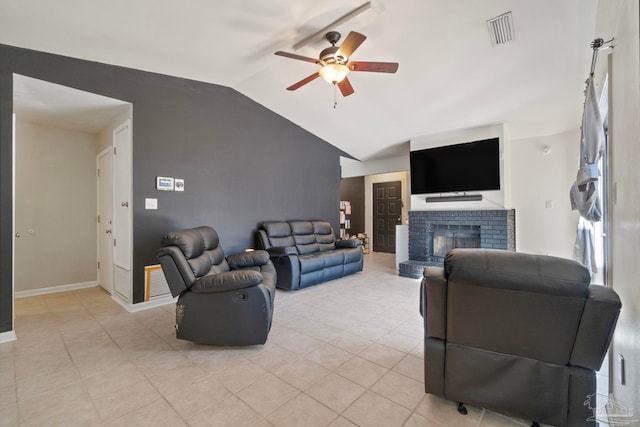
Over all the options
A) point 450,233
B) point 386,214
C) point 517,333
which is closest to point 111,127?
point 517,333

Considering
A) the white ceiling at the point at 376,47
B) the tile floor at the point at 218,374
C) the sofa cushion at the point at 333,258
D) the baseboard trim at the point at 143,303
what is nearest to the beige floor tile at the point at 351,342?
the tile floor at the point at 218,374

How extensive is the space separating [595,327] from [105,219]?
5.42m

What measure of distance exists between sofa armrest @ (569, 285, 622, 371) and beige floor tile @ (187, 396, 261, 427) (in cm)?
170

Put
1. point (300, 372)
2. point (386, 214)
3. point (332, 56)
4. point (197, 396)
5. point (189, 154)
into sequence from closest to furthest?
point (197, 396)
point (300, 372)
point (332, 56)
point (189, 154)
point (386, 214)

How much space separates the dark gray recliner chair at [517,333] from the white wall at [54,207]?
5154mm

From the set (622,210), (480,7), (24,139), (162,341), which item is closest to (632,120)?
(622,210)

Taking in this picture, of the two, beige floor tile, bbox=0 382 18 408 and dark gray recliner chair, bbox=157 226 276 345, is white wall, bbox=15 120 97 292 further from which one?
dark gray recliner chair, bbox=157 226 276 345

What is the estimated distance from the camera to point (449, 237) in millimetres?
5270

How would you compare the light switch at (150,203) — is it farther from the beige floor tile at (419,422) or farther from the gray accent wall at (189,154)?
the beige floor tile at (419,422)

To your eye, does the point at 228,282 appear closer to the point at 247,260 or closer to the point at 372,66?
the point at 247,260

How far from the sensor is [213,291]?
2295 mm

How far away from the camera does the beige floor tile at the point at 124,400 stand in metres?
1.63

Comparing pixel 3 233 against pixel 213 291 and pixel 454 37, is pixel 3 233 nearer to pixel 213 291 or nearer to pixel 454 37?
pixel 213 291

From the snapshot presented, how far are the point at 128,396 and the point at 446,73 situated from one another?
442cm
